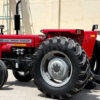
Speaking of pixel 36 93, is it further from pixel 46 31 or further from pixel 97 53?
pixel 97 53

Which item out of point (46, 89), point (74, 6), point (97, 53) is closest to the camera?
point (46, 89)

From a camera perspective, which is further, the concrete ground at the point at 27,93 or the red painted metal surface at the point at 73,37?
the red painted metal surface at the point at 73,37

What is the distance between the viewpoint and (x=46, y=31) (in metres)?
5.28

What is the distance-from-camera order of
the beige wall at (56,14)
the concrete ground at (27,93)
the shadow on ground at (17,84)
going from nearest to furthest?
the concrete ground at (27,93)
the shadow on ground at (17,84)
the beige wall at (56,14)

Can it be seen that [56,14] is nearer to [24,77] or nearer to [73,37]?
[24,77]

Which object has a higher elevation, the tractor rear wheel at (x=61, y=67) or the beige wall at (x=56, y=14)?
the beige wall at (x=56, y=14)

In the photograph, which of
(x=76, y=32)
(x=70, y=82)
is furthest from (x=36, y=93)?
(x=76, y=32)

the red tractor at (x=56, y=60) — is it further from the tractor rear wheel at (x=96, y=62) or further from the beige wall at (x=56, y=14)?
the beige wall at (x=56, y=14)

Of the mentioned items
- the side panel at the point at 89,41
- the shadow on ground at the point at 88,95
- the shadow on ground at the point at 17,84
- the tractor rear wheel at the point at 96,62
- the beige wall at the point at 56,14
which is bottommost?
the shadow on ground at the point at 17,84

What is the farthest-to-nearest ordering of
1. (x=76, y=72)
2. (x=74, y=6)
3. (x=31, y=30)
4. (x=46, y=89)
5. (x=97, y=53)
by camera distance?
1. (x=31, y=30)
2. (x=74, y=6)
3. (x=97, y=53)
4. (x=46, y=89)
5. (x=76, y=72)

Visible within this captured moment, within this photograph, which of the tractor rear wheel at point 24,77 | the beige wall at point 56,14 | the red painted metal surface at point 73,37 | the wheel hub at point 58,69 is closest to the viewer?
the wheel hub at point 58,69

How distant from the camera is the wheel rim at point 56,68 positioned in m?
4.74

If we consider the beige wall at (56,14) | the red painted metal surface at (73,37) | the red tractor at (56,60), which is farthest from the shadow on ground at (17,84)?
the beige wall at (56,14)

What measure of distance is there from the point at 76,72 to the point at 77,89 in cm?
30
